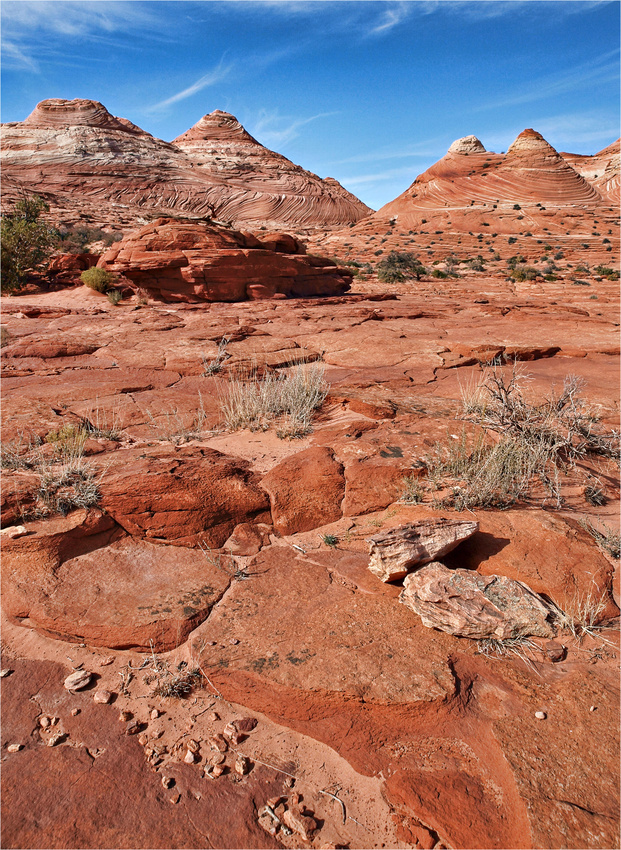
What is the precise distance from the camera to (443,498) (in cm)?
294

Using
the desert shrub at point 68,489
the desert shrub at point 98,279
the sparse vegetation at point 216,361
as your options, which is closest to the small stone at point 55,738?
the desert shrub at point 68,489

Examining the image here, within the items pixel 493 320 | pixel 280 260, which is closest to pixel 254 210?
pixel 280 260

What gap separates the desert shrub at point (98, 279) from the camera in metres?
12.2

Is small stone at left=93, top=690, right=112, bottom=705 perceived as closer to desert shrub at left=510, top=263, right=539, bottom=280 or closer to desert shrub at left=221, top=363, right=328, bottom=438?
desert shrub at left=221, top=363, right=328, bottom=438

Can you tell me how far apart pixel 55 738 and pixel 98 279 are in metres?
12.4

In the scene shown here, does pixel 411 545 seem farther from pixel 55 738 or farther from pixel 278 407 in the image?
pixel 278 407

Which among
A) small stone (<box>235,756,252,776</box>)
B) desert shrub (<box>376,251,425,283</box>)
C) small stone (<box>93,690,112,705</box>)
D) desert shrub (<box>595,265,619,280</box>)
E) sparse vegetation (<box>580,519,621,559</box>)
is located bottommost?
small stone (<box>235,756,252,776</box>)

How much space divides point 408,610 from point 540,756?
73cm

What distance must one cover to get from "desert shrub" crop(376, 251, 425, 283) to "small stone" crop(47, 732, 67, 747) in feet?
52.6

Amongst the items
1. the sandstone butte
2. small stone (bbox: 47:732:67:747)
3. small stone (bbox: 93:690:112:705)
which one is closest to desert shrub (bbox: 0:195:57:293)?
the sandstone butte

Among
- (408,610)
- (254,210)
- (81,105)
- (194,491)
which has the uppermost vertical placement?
(81,105)

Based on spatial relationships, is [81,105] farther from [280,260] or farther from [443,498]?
[443,498]

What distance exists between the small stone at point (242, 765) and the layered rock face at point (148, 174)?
119ft

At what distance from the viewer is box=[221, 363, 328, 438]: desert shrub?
4039mm
